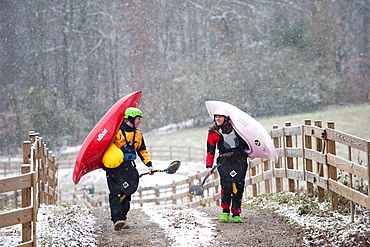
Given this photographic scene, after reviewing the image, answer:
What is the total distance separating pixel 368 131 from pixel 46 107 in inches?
809

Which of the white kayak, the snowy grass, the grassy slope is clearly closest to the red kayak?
the white kayak

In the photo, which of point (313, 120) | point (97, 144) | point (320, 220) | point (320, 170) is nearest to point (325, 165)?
point (320, 170)

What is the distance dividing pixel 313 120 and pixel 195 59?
10.9m

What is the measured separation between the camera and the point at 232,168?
7.20m

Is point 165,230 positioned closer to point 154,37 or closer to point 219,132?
point 219,132

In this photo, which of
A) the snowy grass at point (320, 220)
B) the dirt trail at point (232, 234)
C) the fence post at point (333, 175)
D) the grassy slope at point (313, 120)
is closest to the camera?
the snowy grass at point (320, 220)

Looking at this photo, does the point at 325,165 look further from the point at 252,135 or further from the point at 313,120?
the point at 313,120

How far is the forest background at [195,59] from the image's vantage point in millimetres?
36719

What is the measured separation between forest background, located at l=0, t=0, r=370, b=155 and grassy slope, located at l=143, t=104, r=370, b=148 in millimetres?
1320

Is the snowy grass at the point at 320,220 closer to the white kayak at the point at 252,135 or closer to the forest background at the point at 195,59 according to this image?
the white kayak at the point at 252,135

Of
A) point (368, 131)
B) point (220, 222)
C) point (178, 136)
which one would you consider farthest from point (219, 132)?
point (178, 136)

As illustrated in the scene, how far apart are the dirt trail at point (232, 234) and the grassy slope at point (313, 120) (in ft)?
77.6

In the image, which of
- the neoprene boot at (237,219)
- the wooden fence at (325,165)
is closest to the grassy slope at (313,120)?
the wooden fence at (325,165)

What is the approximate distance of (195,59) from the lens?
3984 cm
